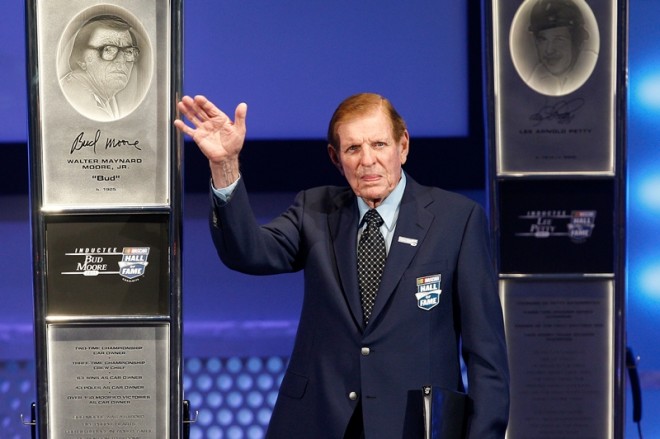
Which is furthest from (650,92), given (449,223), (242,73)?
(449,223)

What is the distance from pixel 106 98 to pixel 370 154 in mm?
943

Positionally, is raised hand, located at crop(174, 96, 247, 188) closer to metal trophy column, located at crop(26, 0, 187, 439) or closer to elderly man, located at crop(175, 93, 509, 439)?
elderly man, located at crop(175, 93, 509, 439)

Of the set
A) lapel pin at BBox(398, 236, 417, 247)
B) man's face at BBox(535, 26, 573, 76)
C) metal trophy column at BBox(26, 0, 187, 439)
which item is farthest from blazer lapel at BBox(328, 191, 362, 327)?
man's face at BBox(535, 26, 573, 76)

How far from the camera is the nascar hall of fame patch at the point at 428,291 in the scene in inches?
101

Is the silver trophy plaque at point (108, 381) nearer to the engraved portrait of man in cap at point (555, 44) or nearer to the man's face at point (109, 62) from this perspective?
the man's face at point (109, 62)

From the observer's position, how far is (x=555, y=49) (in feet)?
12.5

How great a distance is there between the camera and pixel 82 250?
313 centimetres

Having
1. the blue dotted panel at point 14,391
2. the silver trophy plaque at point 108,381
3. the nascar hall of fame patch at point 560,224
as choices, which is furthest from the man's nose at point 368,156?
the blue dotted panel at point 14,391

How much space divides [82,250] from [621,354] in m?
2.10

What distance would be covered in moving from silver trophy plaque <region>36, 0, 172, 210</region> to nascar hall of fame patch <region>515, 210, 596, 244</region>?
1515mm

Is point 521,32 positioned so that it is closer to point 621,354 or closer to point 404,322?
point 621,354
